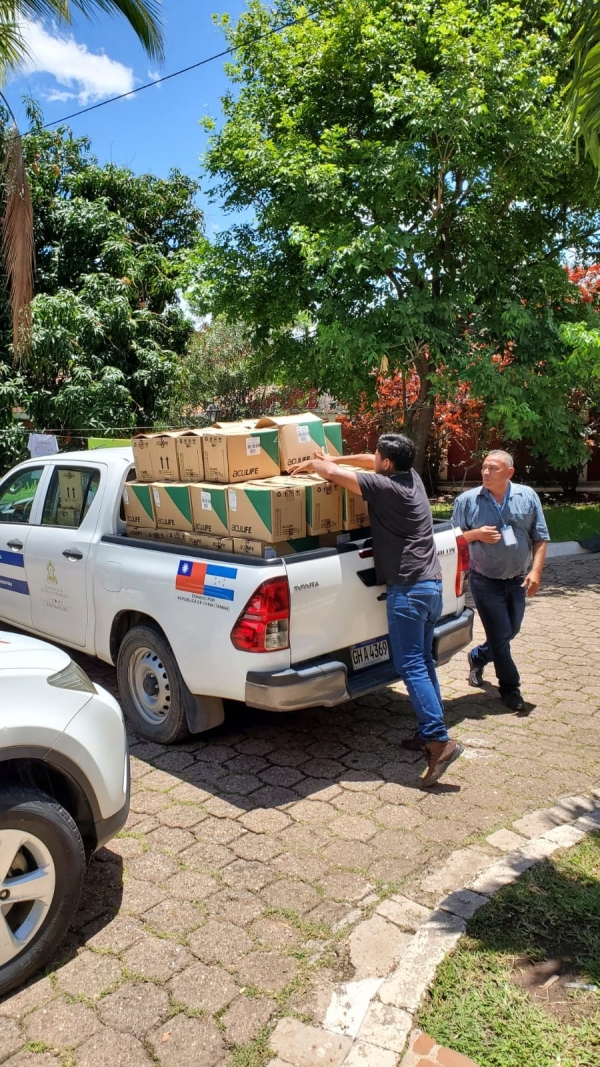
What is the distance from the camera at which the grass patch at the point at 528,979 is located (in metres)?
2.45

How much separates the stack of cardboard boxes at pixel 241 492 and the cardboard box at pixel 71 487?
1.51 feet

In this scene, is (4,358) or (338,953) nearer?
(338,953)

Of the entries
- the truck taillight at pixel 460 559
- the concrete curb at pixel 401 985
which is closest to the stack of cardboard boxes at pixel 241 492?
the truck taillight at pixel 460 559

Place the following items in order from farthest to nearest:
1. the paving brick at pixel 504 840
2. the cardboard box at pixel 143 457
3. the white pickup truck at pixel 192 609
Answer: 1. the cardboard box at pixel 143 457
2. the white pickup truck at pixel 192 609
3. the paving brick at pixel 504 840

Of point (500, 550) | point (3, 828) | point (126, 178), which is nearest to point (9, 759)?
point (3, 828)

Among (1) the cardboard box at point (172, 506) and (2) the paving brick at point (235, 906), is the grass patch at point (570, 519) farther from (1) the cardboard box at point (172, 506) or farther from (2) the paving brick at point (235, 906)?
(2) the paving brick at point (235, 906)

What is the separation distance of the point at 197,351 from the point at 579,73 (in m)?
15.0

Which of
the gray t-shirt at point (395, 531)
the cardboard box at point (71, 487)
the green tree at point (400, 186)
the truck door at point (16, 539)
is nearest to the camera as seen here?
the gray t-shirt at point (395, 531)

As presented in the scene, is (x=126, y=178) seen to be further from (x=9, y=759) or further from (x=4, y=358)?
(x=9, y=759)

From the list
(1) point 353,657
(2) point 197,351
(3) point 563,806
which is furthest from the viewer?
(2) point 197,351

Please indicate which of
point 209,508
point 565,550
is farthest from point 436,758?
point 565,550

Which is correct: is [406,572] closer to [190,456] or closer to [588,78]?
[190,456]

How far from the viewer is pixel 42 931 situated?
112 inches

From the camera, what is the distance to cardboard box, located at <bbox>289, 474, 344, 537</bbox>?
4.47 m
